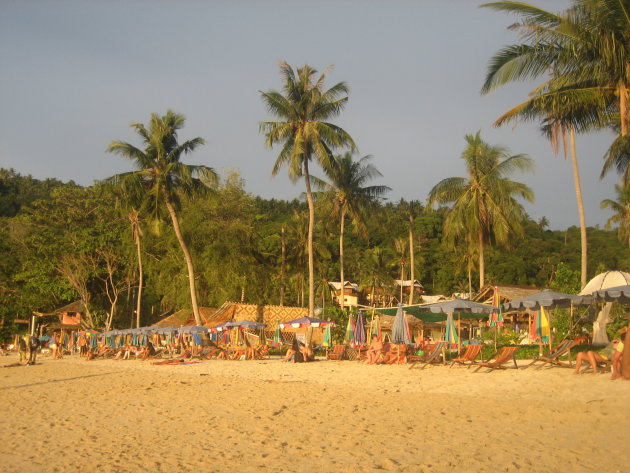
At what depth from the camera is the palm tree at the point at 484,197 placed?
27766 millimetres

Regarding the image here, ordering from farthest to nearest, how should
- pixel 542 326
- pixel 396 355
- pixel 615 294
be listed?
pixel 396 355 < pixel 542 326 < pixel 615 294

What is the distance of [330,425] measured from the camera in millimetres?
→ 7602

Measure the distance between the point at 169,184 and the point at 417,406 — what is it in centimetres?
2102

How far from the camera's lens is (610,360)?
448 inches

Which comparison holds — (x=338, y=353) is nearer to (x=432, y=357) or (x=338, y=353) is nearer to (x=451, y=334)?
(x=451, y=334)

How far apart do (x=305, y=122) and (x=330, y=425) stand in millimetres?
19817

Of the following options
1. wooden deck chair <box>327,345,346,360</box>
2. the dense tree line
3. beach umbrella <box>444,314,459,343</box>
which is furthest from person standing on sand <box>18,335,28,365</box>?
beach umbrella <box>444,314,459,343</box>

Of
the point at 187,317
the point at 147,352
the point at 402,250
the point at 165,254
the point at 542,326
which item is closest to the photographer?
the point at 542,326

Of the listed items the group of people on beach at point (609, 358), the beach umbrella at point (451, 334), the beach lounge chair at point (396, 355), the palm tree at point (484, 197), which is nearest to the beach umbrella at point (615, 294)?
the group of people on beach at point (609, 358)

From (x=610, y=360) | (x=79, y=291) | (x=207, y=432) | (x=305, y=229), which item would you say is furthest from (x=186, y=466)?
(x=305, y=229)

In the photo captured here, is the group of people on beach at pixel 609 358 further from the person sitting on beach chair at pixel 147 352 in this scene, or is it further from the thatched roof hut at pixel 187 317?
the thatched roof hut at pixel 187 317

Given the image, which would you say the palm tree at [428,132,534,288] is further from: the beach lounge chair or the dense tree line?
the beach lounge chair

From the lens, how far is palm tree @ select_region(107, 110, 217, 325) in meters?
27.2

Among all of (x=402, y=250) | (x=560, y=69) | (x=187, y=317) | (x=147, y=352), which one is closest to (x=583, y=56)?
(x=560, y=69)
